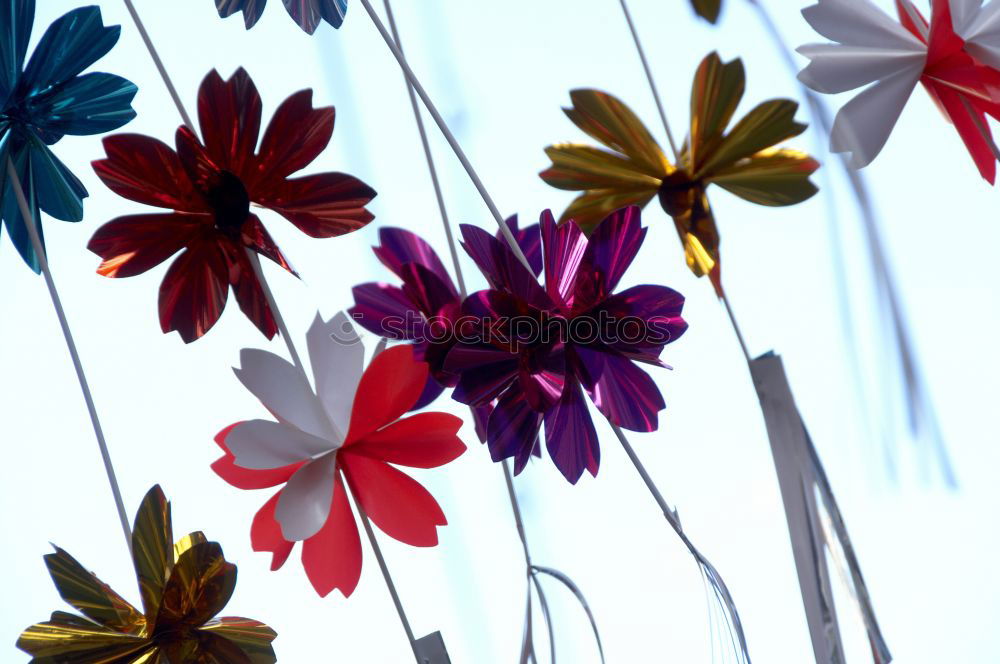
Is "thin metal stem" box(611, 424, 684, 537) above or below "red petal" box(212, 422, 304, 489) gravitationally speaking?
below

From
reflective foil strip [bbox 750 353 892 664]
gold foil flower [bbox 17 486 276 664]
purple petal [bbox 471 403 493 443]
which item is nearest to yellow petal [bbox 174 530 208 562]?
gold foil flower [bbox 17 486 276 664]

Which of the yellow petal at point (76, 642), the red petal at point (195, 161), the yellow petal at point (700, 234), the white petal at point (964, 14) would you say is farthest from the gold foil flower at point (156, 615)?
the white petal at point (964, 14)

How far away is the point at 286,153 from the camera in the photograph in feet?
0.93

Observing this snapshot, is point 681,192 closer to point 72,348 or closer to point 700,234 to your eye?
point 700,234

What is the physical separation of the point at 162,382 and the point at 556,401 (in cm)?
51

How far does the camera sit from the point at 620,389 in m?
0.28

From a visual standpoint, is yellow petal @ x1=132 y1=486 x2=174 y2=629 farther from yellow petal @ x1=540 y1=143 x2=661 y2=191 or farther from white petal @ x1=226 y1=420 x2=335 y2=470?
yellow petal @ x1=540 y1=143 x2=661 y2=191

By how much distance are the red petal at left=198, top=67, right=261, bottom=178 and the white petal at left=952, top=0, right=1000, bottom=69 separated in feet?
0.84

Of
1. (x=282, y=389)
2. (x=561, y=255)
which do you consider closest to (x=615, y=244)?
(x=561, y=255)

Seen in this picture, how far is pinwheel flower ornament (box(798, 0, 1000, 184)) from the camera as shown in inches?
11.7

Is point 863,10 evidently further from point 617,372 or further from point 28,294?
point 28,294

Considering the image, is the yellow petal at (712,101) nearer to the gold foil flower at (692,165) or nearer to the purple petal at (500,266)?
the gold foil flower at (692,165)

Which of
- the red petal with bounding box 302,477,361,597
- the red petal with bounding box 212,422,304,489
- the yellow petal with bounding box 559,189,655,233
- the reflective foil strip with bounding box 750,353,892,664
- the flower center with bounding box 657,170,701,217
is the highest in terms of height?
the yellow petal with bounding box 559,189,655,233

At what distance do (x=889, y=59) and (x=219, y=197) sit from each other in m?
0.25
